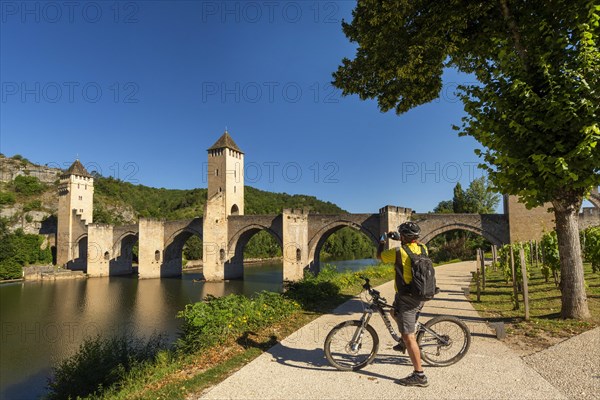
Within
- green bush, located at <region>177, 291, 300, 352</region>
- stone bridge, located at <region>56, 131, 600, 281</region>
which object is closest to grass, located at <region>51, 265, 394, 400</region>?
green bush, located at <region>177, 291, 300, 352</region>

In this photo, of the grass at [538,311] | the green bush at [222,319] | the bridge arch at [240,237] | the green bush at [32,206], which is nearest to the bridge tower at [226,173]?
the bridge arch at [240,237]

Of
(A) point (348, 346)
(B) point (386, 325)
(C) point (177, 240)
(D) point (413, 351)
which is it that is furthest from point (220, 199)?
(D) point (413, 351)

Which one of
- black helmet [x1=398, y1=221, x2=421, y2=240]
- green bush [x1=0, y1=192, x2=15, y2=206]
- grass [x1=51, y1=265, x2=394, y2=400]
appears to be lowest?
grass [x1=51, y1=265, x2=394, y2=400]

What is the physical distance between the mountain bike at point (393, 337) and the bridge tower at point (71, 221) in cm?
4905

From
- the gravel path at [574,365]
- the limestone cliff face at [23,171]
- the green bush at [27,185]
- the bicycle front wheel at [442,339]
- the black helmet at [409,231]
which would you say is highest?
the limestone cliff face at [23,171]

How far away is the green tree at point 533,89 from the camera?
545 cm

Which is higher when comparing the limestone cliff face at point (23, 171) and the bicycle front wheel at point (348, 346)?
the limestone cliff face at point (23, 171)

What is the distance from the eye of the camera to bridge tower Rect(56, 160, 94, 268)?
4503cm

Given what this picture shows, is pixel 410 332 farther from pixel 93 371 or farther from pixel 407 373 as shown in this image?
pixel 93 371

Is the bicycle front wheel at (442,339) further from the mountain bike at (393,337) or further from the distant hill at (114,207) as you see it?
the distant hill at (114,207)

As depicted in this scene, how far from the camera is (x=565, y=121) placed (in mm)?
5387

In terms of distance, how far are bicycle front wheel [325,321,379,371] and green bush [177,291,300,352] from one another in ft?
6.80

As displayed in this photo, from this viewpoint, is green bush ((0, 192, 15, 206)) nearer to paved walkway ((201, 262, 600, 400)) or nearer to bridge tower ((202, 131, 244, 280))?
bridge tower ((202, 131, 244, 280))

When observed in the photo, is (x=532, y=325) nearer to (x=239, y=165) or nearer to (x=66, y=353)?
(x=66, y=353)
